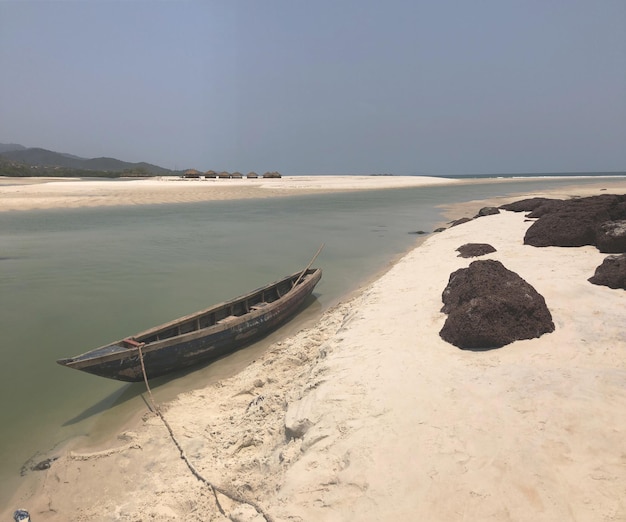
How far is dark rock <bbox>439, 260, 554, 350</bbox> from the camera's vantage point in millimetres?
5000

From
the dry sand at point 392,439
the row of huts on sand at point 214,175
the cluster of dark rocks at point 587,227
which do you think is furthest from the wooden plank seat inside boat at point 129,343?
the row of huts on sand at point 214,175

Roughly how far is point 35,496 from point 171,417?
62.0 inches

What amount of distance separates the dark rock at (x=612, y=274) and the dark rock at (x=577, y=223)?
3.17 meters

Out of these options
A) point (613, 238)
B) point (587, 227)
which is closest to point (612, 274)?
point (613, 238)

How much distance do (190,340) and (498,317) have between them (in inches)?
188

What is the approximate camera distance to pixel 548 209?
15.5m

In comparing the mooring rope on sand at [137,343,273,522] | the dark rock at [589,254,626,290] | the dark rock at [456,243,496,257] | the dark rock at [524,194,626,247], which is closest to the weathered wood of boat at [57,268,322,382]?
the mooring rope on sand at [137,343,273,522]

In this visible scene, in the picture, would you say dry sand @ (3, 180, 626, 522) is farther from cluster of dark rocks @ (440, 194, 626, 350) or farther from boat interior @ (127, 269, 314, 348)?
boat interior @ (127, 269, 314, 348)

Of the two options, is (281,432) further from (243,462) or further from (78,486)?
(78,486)

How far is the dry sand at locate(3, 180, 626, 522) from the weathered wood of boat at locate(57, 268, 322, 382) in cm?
87

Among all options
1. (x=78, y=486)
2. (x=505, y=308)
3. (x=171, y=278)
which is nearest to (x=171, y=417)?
(x=78, y=486)

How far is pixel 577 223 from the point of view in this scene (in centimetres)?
1014

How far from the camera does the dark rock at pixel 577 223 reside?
390 inches

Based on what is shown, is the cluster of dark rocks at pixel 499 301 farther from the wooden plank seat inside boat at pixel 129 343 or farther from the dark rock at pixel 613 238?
the wooden plank seat inside boat at pixel 129 343
